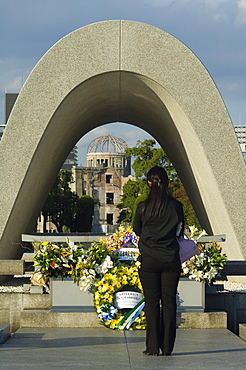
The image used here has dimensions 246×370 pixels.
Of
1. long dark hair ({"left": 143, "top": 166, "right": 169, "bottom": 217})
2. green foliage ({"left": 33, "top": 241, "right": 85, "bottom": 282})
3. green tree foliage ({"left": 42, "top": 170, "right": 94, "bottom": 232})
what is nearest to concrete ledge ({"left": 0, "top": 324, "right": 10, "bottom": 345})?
green foliage ({"left": 33, "top": 241, "right": 85, "bottom": 282})

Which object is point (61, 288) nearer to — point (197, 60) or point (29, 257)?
point (29, 257)

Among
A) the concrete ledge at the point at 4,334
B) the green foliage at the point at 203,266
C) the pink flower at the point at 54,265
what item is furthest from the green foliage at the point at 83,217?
the concrete ledge at the point at 4,334

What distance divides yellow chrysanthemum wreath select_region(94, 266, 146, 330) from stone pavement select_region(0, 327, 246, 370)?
17 centimetres

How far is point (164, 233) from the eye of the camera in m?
5.65

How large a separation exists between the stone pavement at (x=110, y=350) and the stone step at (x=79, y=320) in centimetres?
16

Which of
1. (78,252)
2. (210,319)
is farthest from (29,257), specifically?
(210,319)

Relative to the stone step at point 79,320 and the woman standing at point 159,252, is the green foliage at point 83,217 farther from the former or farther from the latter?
the woman standing at point 159,252

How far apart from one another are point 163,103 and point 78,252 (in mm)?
4195

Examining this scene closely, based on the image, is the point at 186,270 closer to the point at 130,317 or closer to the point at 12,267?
the point at 130,317

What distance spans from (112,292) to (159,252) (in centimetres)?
232

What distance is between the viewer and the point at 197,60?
414 inches

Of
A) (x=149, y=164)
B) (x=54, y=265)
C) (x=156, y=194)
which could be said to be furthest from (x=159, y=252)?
(x=149, y=164)

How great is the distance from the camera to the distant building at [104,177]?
98312mm

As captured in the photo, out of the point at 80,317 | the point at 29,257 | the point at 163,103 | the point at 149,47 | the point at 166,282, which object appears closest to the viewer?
the point at 166,282
